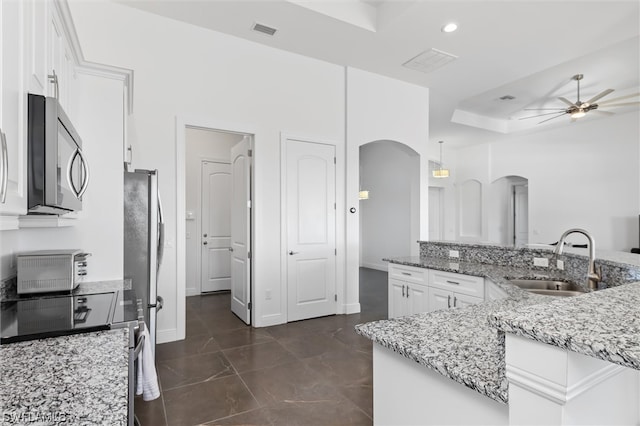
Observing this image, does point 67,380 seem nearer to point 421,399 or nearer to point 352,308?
point 421,399

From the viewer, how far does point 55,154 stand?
1.22m

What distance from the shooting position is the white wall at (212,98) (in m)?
3.36

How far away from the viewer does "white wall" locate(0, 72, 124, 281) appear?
2.14 m

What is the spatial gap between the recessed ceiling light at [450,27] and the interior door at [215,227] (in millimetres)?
3905

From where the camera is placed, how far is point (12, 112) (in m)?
1.01

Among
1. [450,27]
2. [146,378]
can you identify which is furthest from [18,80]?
[450,27]

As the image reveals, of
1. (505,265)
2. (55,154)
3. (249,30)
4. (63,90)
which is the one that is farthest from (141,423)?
(249,30)

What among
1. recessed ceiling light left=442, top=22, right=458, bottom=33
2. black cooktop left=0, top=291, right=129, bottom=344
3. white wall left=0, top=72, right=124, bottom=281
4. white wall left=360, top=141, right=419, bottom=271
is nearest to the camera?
black cooktop left=0, top=291, right=129, bottom=344

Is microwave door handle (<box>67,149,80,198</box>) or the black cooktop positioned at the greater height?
microwave door handle (<box>67,149,80,198</box>)

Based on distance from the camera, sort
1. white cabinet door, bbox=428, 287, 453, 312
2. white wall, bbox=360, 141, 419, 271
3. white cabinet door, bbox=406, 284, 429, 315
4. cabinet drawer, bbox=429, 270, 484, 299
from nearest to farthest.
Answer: cabinet drawer, bbox=429, 270, 484, 299
white cabinet door, bbox=428, 287, 453, 312
white cabinet door, bbox=406, 284, 429, 315
white wall, bbox=360, 141, 419, 271

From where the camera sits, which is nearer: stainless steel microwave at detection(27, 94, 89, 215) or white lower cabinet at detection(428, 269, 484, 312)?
stainless steel microwave at detection(27, 94, 89, 215)

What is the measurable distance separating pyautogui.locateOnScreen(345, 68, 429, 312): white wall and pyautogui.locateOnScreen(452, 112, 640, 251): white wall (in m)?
3.81

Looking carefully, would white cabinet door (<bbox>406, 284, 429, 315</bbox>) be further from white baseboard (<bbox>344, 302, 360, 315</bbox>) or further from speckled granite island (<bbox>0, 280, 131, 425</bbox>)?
speckled granite island (<bbox>0, 280, 131, 425</bbox>)

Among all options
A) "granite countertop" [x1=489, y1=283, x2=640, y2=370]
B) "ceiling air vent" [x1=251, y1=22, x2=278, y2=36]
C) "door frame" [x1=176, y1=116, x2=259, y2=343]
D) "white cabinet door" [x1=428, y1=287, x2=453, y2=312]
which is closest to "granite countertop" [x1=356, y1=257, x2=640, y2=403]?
"granite countertop" [x1=489, y1=283, x2=640, y2=370]
